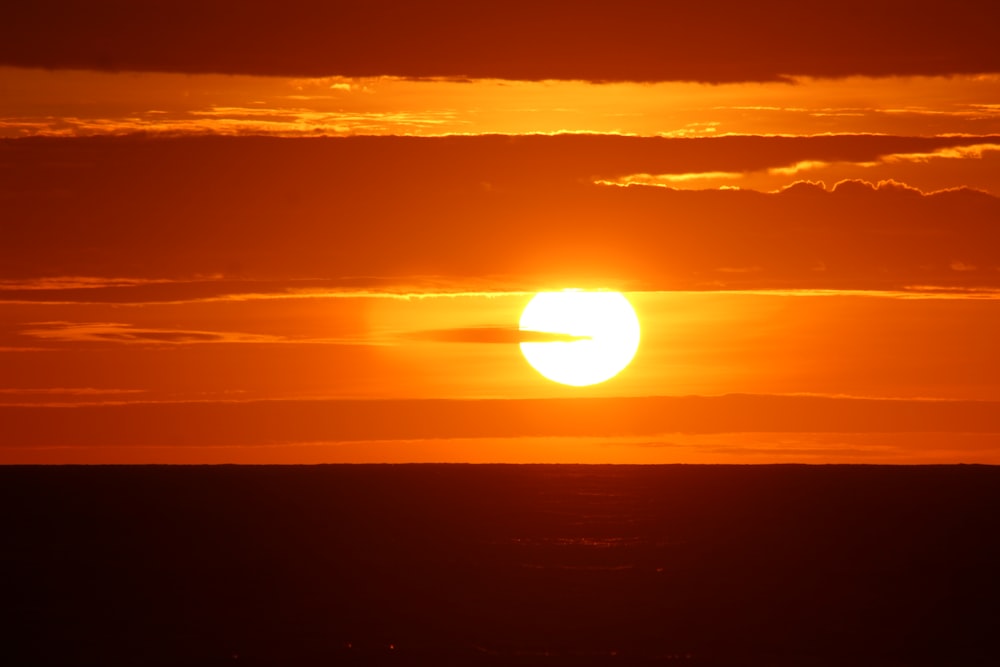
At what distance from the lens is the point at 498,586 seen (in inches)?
3002

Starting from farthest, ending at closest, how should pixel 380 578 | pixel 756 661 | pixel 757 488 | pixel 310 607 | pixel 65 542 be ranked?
A: pixel 757 488 < pixel 65 542 < pixel 380 578 < pixel 310 607 < pixel 756 661

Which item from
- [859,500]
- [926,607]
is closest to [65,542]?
[926,607]

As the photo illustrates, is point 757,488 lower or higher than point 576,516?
higher

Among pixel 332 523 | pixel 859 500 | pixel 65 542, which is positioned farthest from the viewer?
pixel 859 500

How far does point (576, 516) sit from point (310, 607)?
59.4 metres

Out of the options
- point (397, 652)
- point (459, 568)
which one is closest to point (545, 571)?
point (459, 568)

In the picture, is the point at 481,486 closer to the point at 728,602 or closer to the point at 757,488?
the point at 757,488

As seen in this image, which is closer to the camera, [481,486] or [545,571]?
[545,571]

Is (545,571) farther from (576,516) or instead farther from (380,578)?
(576,516)

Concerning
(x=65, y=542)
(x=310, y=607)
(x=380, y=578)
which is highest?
(x=65, y=542)

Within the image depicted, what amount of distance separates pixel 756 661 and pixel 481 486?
140m

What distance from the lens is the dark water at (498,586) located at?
59188 mm

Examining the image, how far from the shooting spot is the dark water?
59188mm

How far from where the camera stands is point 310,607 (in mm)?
69500
